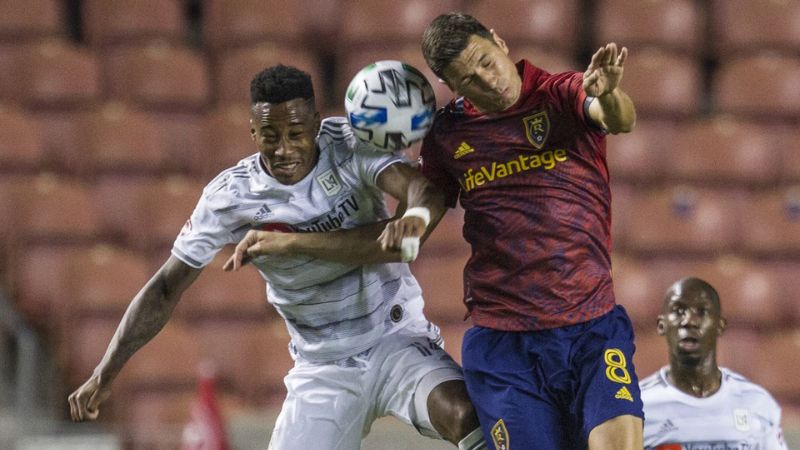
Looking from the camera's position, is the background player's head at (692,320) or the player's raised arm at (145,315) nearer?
the player's raised arm at (145,315)

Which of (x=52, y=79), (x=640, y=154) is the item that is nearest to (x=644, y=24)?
(x=640, y=154)

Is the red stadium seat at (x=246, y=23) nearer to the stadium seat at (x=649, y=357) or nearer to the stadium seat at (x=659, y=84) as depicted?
the stadium seat at (x=659, y=84)

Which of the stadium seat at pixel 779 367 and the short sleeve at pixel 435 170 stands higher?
the short sleeve at pixel 435 170

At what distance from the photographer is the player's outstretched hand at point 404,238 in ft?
12.7

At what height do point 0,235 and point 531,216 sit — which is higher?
point 531,216

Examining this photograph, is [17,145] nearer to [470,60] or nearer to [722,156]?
[722,156]

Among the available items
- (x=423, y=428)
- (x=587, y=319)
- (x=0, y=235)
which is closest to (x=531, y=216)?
(x=587, y=319)

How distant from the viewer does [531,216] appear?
4.23m

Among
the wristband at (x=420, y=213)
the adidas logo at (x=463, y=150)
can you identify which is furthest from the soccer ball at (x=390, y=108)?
the wristband at (x=420, y=213)

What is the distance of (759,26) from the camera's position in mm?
9047

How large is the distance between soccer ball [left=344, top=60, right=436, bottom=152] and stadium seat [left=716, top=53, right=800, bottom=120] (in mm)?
4919

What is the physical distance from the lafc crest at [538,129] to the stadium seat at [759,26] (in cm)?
519

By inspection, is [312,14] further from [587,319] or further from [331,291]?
[587,319]

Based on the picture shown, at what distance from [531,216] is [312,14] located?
510cm
